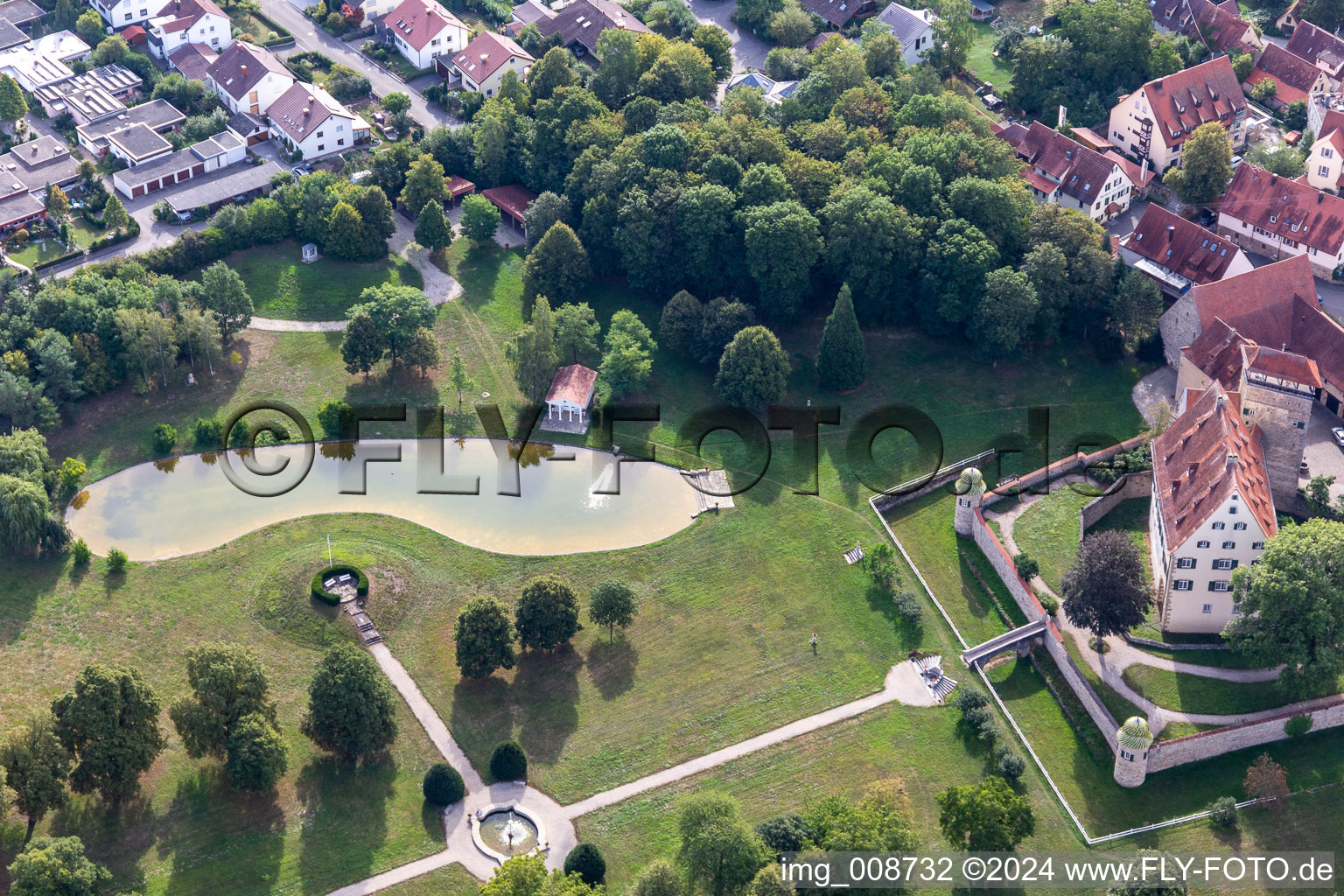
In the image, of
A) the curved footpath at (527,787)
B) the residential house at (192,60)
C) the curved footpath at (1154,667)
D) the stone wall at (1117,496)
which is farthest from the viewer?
the residential house at (192,60)

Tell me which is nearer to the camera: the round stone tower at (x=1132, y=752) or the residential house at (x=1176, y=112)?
the round stone tower at (x=1132, y=752)

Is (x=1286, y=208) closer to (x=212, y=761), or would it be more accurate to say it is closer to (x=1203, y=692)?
(x=1203, y=692)

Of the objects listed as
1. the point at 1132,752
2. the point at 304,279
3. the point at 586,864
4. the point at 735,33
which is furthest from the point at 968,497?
the point at 735,33

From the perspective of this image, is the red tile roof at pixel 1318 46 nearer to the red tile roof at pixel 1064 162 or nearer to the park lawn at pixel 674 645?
the red tile roof at pixel 1064 162

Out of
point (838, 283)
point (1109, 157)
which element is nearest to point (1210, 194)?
point (1109, 157)

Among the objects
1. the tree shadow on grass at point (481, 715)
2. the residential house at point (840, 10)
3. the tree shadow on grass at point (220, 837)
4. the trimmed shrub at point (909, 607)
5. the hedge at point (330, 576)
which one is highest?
the residential house at point (840, 10)

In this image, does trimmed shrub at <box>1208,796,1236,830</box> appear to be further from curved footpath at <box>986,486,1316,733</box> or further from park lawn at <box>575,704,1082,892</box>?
park lawn at <box>575,704,1082,892</box>

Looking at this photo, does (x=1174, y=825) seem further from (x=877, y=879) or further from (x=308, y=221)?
(x=308, y=221)

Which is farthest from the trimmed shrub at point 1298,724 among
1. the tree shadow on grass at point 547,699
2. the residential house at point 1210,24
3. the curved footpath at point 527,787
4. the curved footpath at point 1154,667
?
the residential house at point 1210,24

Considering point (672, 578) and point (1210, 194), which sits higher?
point (1210, 194)
